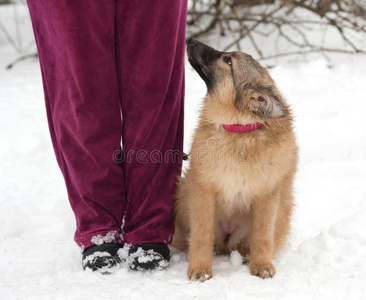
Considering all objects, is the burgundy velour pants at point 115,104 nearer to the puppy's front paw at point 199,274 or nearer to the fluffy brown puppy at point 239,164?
the fluffy brown puppy at point 239,164

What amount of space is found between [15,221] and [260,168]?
1.61 metres

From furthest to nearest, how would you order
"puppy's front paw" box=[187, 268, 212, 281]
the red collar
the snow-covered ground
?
the red collar < "puppy's front paw" box=[187, 268, 212, 281] < the snow-covered ground

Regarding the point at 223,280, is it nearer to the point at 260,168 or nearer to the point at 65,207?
the point at 260,168

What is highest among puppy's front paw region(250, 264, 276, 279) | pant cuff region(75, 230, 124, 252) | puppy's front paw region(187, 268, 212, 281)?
pant cuff region(75, 230, 124, 252)

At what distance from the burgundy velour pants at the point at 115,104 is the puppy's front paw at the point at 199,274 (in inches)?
11.5

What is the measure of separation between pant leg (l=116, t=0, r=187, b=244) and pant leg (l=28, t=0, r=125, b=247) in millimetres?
56

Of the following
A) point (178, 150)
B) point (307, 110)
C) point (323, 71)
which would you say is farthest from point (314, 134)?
point (178, 150)

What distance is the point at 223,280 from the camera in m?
2.37

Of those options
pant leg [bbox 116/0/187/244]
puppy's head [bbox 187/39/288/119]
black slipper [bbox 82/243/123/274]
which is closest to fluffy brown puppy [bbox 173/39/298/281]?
puppy's head [bbox 187/39/288/119]

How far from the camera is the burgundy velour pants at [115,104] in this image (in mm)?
2359

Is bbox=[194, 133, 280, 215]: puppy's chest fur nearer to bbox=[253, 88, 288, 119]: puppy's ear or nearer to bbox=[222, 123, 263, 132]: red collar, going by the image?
bbox=[222, 123, 263, 132]: red collar

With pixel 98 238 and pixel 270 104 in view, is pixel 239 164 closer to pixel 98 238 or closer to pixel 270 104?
pixel 270 104

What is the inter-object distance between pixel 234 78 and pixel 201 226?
32.0 inches

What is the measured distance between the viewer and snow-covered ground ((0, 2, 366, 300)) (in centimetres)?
226
